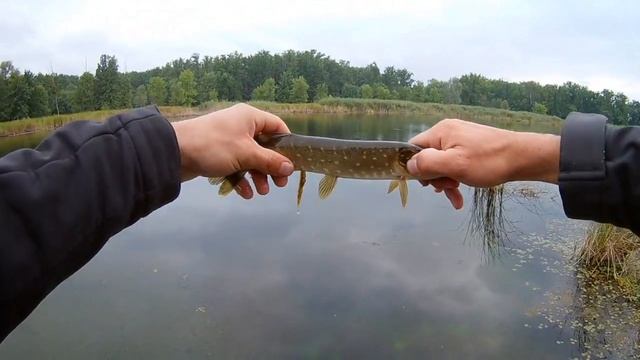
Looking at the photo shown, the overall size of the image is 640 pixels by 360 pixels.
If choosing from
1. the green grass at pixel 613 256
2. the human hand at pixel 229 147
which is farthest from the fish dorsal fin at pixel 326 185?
the green grass at pixel 613 256

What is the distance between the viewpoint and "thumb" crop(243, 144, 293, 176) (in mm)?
2520

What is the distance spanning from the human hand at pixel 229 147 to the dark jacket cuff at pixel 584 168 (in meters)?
1.43

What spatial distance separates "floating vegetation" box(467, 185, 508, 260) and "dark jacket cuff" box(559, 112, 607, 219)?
9859 mm

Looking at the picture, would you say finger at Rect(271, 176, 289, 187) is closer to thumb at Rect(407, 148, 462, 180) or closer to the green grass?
thumb at Rect(407, 148, 462, 180)

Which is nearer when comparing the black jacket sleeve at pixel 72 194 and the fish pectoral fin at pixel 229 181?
the black jacket sleeve at pixel 72 194

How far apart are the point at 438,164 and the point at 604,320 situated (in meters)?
6.54

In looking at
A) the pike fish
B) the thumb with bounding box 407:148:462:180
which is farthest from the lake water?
the thumb with bounding box 407:148:462:180

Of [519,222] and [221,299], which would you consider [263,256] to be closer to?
[221,299]

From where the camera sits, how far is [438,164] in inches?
94.1

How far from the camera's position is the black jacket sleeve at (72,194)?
121 cm

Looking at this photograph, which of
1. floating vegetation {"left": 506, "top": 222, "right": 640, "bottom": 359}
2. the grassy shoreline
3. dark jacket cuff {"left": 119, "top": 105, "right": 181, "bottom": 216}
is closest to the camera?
dark jacket cuff {"left": 119, "top": 105, "right": 181, "bottom": 216}

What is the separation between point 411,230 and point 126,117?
10825 mm

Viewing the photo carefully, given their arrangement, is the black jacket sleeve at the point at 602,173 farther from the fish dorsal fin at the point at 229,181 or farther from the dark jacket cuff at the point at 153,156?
the fish dorsal fin at the point at 229,181

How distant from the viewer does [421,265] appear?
9.88 meters
